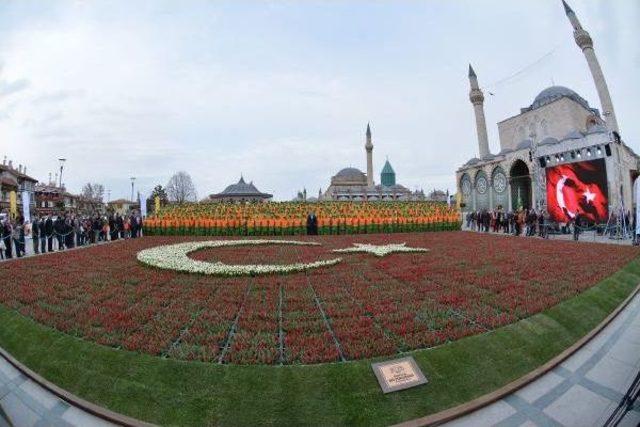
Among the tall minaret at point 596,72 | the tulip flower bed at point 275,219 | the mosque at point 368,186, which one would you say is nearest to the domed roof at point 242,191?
the mosque at point 368,186

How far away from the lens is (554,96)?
54.7 meters

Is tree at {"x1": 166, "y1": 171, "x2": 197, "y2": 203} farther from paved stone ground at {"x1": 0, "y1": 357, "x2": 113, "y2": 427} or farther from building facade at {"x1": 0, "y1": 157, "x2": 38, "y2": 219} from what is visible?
paved stone ground at {"x1": 0, "y1": 357, "x2": 113, "y2": 427}

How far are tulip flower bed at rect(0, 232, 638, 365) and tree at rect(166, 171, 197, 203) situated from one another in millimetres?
59830

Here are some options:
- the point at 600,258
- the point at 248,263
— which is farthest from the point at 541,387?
the point at 600,258

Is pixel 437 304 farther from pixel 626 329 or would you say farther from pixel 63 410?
pixel 63 410

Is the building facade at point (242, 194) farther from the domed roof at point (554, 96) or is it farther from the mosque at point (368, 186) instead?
the domed roof at point (554, 96)

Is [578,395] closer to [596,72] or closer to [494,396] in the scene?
[494,396]

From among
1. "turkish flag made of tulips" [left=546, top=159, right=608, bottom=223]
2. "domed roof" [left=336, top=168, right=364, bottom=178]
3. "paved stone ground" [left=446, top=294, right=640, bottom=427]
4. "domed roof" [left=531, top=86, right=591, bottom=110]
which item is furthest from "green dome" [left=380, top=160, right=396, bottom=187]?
"paved stone ground" [left=446, top=294, right=640, bottom=427]

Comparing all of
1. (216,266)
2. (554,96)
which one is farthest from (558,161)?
(554,96)

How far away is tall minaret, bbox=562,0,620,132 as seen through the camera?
127ft

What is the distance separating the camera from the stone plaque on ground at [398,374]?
13.5 feet

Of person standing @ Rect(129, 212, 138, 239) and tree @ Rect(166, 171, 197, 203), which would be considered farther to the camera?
tree @ Rect(166, 171, 197, 203)

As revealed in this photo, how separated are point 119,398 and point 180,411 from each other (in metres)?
0.86

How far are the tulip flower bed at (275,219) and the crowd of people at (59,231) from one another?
2000mm
